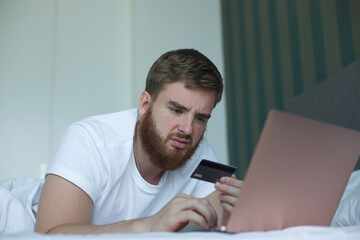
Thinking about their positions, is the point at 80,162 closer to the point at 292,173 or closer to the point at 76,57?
the point at 292,173

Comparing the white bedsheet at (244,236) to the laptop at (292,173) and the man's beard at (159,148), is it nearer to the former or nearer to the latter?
the laptop at (292,173)

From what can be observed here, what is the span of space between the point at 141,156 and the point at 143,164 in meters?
0.03

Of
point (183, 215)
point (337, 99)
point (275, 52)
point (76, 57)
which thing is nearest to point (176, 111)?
point (183, 215)

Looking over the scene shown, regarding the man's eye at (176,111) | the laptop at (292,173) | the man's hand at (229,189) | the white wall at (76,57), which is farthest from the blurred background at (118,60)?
the laptop at (292,173)

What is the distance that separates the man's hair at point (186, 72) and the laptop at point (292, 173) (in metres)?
A: 0.65

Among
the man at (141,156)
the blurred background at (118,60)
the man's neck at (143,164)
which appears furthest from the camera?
the blurred background at (118,60)

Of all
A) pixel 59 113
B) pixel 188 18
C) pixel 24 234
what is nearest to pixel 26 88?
pixel 59 113

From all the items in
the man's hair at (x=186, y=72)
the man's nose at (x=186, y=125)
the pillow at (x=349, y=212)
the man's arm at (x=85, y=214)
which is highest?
the man's hair at (x=186, y=72)

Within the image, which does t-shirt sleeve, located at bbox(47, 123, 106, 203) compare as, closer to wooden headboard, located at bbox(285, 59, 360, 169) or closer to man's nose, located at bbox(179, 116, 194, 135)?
man's nose, located at bbox(179, 116, 194, 135)

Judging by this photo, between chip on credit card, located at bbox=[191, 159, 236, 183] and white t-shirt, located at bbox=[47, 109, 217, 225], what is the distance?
356 mm

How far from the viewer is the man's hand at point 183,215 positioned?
0.78 m

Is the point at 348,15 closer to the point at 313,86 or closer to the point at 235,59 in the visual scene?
the point at 313,86

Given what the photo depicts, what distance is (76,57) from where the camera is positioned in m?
3.25

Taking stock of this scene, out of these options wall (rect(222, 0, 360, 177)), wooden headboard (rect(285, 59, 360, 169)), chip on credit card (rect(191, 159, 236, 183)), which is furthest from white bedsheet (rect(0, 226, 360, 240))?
wall (rect(222, 0, 360, 177))
